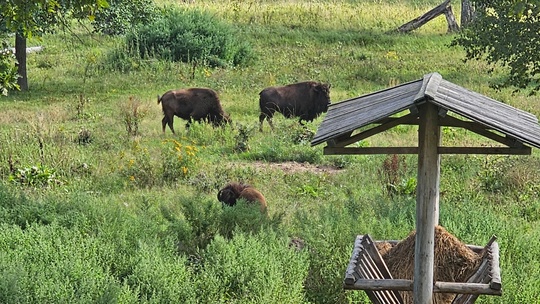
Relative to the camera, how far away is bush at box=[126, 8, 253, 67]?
25984mm

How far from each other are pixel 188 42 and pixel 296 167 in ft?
39.5

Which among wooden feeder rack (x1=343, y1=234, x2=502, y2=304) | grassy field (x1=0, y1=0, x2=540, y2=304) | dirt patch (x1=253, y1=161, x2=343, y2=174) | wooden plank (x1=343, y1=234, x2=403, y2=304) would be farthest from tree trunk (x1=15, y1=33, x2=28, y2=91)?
wooden plank (x1=343, y1=234, x2=403, y2=304)

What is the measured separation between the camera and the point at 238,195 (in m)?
11.3

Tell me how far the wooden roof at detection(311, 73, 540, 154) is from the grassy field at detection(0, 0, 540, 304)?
1.99 m

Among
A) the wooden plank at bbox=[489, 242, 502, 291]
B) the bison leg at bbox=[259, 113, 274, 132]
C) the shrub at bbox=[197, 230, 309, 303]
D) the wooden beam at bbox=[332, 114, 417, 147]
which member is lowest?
the shrub at bbox=[197, 230, 309, 303]

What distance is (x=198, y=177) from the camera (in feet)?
45.3

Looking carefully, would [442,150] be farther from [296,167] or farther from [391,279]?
[296,167]

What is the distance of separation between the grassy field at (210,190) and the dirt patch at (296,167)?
6 cm

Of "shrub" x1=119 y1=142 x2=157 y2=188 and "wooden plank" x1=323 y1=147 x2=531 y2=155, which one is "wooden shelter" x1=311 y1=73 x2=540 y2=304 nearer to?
"wooden plank" x1=323 y1=147 x2=531 y2=155

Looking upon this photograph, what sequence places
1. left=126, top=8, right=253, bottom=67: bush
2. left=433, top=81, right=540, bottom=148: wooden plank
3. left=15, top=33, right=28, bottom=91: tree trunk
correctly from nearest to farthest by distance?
left=433, top=81, right=540, bottom=148: wooden plank < left=15, top=33, right=28, bottom=91: tree trunk < left=126, top=8, right=253, bottom=67: bush

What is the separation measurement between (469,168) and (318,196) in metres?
2.95

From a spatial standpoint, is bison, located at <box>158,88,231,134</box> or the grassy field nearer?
the grassy field

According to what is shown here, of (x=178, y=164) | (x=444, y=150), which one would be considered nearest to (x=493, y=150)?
(x=444, y=150)

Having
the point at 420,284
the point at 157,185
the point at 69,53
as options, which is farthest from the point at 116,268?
the point at 69,53
